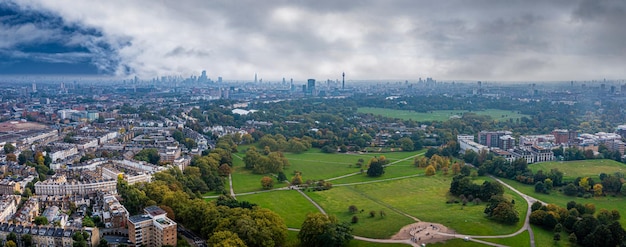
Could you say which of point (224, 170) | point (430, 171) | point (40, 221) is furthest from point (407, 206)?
point (40, 221)

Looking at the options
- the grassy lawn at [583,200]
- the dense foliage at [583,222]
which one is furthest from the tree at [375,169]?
the dense foliage at [583,222]

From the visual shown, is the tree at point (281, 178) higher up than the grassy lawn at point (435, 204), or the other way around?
the tree at point (281, 178)

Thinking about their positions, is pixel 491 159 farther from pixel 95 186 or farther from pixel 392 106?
pixel 392 106

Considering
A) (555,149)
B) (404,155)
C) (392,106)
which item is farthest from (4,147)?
(392,106)

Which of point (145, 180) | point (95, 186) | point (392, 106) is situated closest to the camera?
point (95, 186)

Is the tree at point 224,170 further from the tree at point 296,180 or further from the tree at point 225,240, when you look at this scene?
the tree at point 225,240

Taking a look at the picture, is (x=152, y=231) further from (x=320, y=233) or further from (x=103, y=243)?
(x=320, y=233)

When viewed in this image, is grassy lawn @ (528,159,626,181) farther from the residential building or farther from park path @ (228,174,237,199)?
the residential building

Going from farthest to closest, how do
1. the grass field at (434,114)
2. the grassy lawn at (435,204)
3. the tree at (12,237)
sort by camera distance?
the grass field at (434,114) < the grassy lawn at (435,204) < the tree at (12,237)
